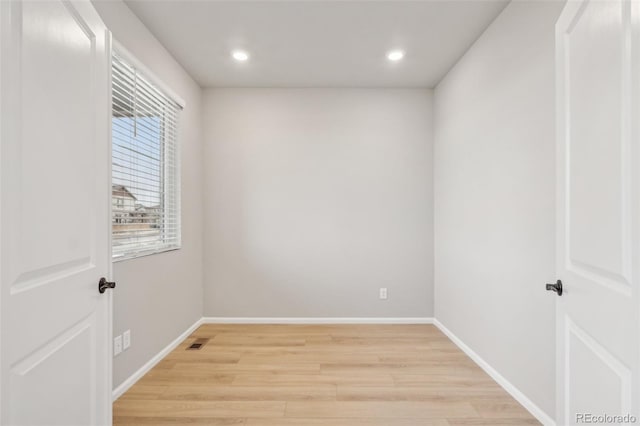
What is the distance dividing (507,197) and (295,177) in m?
2.13

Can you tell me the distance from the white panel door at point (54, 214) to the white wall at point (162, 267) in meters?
0.79

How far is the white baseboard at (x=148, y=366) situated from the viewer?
2174mm

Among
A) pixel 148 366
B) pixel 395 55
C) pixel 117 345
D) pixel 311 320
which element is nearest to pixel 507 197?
pixel 395 55

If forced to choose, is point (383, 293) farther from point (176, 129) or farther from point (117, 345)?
point (176, 129)

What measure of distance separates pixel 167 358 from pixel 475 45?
144 inches

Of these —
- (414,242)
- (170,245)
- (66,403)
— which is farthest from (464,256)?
(66,403)

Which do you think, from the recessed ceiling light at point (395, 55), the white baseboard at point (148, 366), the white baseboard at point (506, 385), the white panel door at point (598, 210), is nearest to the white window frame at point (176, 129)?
the white baseboard at point (148, 366)

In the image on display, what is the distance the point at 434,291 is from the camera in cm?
367

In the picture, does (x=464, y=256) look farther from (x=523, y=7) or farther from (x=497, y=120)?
(x=523, y=7)

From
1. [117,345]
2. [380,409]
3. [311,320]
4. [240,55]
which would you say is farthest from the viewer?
[311,320]

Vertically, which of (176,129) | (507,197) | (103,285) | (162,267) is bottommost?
(162,267)

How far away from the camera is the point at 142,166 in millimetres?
2555

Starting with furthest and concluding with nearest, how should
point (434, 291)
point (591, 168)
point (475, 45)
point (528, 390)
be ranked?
point (434, 291)
point (475, 45)
point (528, 390)
point (591, 168)

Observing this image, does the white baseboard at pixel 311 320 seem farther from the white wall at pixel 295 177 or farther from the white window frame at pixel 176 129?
Answer: the white window frame at pixel 176 129
